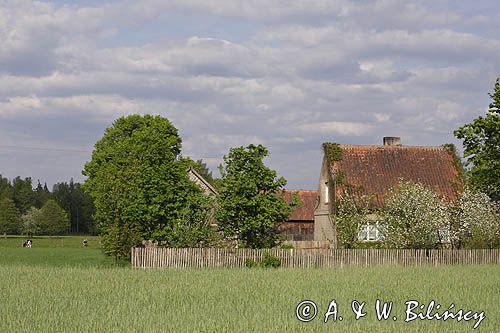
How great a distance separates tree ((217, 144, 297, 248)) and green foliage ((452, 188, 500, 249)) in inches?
480

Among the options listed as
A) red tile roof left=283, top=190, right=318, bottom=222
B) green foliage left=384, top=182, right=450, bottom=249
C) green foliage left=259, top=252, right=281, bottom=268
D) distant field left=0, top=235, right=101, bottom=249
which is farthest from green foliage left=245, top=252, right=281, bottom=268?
distant field left=0, top=235, right=101, bottom=249

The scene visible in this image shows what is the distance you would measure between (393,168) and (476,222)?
35.4 feet

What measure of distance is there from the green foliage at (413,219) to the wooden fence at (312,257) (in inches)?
99.0

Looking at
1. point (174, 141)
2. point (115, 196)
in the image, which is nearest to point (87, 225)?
point (174, 141)

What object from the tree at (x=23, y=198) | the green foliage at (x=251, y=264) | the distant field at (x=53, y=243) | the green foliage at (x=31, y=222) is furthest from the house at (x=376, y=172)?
the tree at (x=23, y=198)

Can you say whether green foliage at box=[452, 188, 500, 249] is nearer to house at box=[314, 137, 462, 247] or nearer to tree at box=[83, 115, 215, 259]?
house at box=[314, 137, 462, 247]

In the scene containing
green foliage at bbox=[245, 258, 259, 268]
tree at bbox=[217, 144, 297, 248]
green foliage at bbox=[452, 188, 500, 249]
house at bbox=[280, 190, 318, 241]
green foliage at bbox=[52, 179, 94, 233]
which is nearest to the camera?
green foliage at bbox=[245, 258, 259, 268]

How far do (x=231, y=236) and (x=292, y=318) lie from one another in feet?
75.9

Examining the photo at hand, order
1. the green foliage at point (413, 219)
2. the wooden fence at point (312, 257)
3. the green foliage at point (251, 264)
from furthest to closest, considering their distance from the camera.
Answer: the green foliage at point (413, 219)
the green foliage at point (251, 264)
the wooden fence at point (312, 257)

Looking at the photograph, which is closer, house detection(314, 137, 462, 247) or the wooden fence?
the wooden fence

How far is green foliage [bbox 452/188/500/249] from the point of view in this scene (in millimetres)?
46219

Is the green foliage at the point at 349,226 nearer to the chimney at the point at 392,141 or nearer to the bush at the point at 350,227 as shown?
the bush at the point at 350,227

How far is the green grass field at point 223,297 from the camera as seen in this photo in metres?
17.1

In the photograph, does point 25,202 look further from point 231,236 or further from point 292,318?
point 292,318
